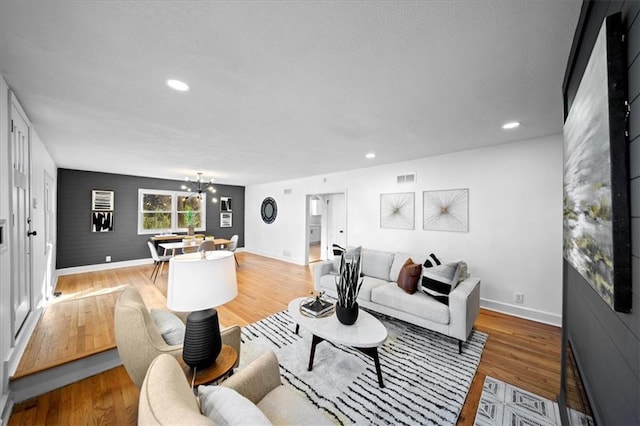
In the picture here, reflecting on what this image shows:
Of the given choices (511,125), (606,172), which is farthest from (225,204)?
(606,172)

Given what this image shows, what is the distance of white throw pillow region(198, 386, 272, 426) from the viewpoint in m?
0.81

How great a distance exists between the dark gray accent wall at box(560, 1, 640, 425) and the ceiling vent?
2883 millimetres

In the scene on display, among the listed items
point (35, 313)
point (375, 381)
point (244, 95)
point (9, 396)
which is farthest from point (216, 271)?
point (35, 313)

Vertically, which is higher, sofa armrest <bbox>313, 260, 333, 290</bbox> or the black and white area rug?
sofa armrest <bbox>313, 260, 333, 290</bbox>

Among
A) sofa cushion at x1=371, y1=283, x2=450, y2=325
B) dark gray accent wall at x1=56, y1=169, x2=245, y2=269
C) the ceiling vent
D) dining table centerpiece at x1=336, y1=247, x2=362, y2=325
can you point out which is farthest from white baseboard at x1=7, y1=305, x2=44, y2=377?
the ceiling vent

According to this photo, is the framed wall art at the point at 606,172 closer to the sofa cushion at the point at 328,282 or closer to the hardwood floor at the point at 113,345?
the hardwood floor at the point at 113,345

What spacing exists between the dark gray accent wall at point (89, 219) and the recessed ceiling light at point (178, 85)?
5.63 metres

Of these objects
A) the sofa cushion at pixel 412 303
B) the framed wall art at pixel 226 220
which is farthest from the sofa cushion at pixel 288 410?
the framed wall art at pixel 226 220

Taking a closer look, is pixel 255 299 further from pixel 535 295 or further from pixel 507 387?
pixel 535 295

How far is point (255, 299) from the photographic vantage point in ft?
12.9

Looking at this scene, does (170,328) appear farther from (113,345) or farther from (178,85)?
(178,85)

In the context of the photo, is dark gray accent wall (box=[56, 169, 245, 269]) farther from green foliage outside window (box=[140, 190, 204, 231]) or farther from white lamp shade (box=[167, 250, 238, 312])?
white lamp shade (box=[167, 250, 238, 312])

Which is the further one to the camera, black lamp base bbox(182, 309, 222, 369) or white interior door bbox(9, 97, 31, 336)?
white interior door bbox(9, 97, 31, 336)

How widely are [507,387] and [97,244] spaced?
790cm
